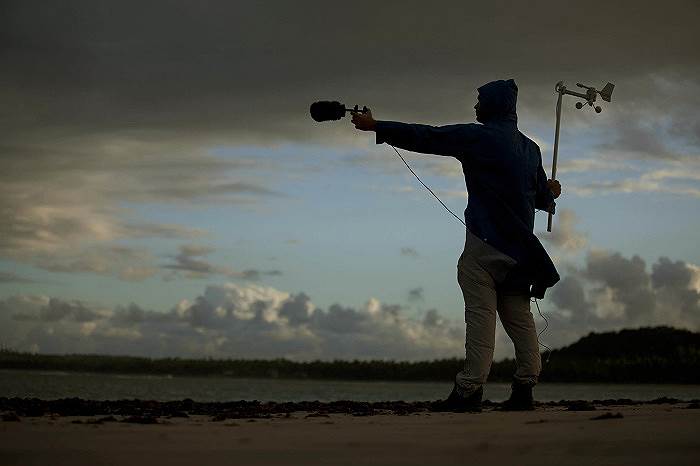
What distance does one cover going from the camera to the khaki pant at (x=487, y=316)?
347 inches

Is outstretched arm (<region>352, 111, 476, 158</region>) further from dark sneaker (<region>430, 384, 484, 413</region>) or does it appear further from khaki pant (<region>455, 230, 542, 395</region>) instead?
dark sneaker (<region>430, 384, 484, 413</region>)

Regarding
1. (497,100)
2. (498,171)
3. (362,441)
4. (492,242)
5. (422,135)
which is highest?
(497,100)

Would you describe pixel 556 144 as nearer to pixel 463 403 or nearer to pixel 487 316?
pixel 487 316

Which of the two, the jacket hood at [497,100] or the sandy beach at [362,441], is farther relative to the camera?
the jacket hood at [497,100]

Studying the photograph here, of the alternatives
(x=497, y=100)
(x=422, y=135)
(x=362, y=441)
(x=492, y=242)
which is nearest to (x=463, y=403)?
(x=492, y=242)

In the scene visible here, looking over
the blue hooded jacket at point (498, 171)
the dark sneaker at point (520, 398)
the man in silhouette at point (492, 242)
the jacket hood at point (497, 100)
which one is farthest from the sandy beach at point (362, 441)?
the jacket hood at point (497, 100)

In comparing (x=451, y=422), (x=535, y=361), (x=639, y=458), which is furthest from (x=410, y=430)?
(x=535, y=361)

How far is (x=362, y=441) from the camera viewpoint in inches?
217

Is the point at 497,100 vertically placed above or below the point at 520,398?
above

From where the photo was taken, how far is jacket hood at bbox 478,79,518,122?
9.29 metres

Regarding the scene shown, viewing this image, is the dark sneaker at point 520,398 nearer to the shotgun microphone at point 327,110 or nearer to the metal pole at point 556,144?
the metal pole at point 556,144

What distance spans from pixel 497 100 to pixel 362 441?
4604 mm

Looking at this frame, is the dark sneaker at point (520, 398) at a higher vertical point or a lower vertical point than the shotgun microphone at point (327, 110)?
lower

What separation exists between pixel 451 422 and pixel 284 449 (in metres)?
2.07
